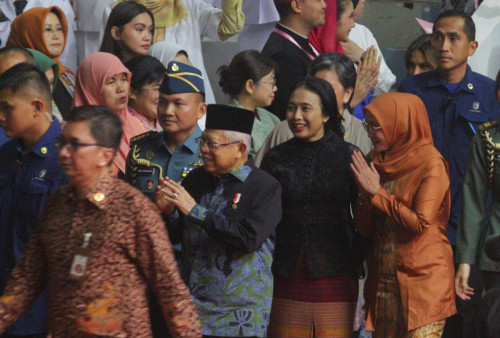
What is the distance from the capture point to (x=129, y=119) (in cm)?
721

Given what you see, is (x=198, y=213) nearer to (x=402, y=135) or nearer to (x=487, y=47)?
(x=402, y=135)

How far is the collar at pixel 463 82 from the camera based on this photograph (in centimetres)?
761

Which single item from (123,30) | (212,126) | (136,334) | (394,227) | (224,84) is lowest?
(136,334)

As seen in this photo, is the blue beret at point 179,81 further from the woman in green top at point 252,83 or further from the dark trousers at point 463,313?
the dark trousers at point 463,313

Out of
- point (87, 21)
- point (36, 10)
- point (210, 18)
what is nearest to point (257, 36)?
point (210, 18)

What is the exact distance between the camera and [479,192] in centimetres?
630

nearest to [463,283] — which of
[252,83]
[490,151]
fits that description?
[490,151]

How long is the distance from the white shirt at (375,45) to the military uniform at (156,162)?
3.51 metres

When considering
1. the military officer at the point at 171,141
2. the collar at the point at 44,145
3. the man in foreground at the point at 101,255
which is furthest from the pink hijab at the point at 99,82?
the man in foreground at the point at 101,255

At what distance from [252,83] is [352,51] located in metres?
2.06

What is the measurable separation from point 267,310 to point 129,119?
213 cm

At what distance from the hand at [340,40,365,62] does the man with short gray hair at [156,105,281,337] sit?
3609 mm

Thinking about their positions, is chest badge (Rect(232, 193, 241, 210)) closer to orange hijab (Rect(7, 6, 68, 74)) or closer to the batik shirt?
the batik shirt

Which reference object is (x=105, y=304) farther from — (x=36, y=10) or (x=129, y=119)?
(x=36, y=10)
